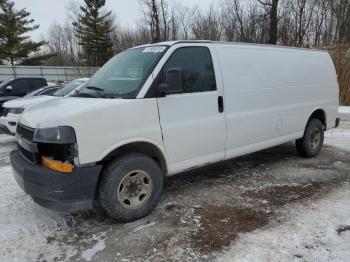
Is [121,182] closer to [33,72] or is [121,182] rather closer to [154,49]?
[154,49]

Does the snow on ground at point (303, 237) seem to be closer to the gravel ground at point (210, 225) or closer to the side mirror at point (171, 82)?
the gravel ground at point (210, 225)

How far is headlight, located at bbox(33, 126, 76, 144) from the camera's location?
366cm

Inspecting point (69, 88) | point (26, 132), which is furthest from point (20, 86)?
point (26, 132)

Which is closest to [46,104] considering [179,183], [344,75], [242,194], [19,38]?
[179,183]

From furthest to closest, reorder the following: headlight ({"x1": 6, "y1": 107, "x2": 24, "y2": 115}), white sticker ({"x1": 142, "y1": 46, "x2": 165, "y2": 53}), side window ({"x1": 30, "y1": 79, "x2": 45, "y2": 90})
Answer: side window ({"x1": 30, "y1": 79, "x2": 45, "y2": 90}), headlight ({"x1": 6, "y1": 107, "x2": 24, "y2": 115}), white sticker ({"x1": 142, "y1": 46, "x2": 165, "y2": 53})

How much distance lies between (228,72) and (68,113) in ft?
7.66

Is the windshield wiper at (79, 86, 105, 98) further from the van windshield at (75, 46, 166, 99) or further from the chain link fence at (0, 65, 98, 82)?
the chain link fence at (0, 65, 98, 82)

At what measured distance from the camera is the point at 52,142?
146 inches

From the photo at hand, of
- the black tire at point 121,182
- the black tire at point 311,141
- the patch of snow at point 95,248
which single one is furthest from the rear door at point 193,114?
the black tire at point 311,141

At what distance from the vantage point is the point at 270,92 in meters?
5.75

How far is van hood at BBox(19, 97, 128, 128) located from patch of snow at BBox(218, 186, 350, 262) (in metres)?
1.93

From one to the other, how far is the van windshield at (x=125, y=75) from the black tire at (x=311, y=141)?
140 inches

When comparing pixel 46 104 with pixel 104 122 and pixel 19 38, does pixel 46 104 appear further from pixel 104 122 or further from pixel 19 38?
pixel 19 38

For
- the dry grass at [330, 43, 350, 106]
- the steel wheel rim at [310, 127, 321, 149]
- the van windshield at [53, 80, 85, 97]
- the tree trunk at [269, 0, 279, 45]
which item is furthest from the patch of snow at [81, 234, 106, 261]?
the tree trunk at [269, 0, 279, 45]
